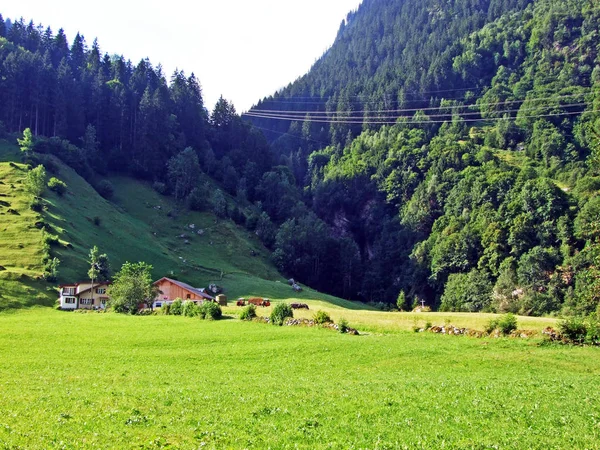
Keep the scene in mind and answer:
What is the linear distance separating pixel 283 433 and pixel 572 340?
32915mm

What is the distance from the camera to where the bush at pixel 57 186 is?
406 ft

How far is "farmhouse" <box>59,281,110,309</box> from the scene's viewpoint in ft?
277

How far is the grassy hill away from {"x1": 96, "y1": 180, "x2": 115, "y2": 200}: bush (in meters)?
2.39

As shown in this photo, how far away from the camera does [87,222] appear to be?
11931 cm

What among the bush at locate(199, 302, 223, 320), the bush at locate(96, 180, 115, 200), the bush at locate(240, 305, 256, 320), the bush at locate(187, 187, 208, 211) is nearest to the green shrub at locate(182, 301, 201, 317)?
the bush at locate(199, 302, 223, 320)

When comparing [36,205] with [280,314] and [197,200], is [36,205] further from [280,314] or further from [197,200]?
[280,314]

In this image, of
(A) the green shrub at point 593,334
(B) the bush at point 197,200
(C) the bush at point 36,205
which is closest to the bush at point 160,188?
(B) the bush at point 197,200

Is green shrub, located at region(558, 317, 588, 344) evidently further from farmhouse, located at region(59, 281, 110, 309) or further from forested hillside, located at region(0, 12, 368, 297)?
forested hillside, located at region(0, 12, 368, 297)

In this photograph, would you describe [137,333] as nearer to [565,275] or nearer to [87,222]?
[87,222]

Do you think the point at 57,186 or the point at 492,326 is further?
the point at 57,186

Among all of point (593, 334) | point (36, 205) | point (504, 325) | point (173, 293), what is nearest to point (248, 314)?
point (504, 325)

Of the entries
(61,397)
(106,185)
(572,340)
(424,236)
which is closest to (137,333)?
(61,397)

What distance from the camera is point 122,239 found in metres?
119

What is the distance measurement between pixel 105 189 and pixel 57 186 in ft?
80.4
